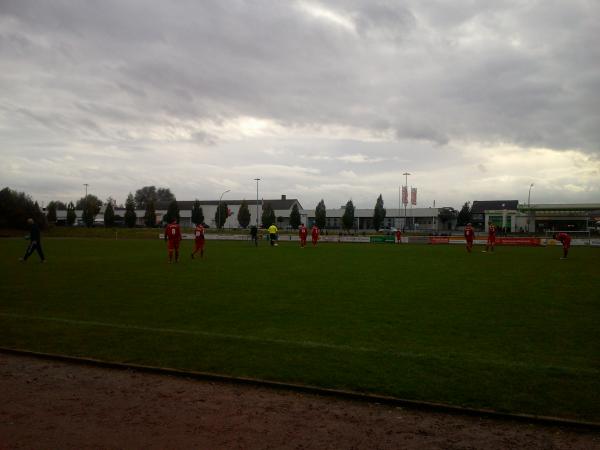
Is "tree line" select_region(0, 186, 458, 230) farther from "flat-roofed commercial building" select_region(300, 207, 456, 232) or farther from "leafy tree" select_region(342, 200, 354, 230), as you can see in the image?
"flat-roofed commercial building" select_region(300, 207, 456, 232)

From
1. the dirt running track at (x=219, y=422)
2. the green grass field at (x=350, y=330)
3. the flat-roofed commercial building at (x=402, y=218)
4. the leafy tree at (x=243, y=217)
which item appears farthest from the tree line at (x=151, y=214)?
the dirt running track at (x=219, y=422)

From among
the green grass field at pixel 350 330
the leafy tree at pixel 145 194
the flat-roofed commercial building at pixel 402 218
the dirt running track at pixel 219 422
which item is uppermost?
the leafy tree at pixel 145 194

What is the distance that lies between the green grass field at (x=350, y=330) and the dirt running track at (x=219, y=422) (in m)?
0.41

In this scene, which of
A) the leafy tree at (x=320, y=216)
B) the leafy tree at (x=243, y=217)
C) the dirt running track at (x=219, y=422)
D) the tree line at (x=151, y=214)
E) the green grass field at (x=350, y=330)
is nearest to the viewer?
the dirt running track at (x=219, y=422)

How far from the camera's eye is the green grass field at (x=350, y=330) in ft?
18.2

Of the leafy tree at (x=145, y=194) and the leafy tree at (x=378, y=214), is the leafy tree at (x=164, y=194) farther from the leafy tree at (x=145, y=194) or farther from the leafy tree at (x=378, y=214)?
the leafy tree at (x=378, y=214)

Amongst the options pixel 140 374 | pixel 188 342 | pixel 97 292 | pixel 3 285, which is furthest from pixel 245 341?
pixel 3 285

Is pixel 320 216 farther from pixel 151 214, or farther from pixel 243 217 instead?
pixel 151 214

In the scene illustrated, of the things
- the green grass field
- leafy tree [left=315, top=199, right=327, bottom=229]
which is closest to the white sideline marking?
the green grass field

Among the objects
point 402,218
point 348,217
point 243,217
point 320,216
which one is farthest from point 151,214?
point 402,218

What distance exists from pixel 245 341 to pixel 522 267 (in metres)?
16.6

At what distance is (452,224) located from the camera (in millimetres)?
104562

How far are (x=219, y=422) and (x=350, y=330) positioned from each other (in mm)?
3787

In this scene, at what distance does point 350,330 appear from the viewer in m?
8.05
